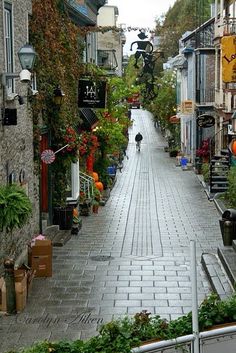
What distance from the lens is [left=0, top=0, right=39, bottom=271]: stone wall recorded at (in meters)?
13.8

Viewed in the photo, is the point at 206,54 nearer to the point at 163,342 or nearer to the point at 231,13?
the point at 231,13

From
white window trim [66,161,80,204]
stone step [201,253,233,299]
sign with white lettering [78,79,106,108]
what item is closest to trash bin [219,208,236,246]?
stone step [201,253,233,299]

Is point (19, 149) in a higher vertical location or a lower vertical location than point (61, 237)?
higher

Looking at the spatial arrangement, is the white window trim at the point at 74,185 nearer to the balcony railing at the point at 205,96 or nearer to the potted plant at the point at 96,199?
the potted plant at the point at 96,199

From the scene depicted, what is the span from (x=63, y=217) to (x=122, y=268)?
4.83 metres

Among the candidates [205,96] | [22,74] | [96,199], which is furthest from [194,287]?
[205,96]

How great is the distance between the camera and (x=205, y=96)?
38.8 m

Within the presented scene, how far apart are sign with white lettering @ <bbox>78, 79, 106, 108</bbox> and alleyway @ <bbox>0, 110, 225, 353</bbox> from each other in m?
4.09

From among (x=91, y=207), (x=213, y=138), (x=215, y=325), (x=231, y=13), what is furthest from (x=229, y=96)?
(x=215, y=325)

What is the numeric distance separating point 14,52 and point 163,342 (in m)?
9.02

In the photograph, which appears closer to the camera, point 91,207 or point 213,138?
point 91,207

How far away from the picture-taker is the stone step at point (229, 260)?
555 inches

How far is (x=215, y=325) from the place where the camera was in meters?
8.62

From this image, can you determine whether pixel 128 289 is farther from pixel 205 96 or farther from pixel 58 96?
pixel 205 96
